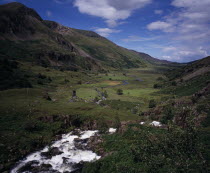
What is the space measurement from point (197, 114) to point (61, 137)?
44614mm

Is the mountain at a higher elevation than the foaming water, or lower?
higher

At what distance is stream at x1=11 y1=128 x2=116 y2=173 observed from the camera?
32.9m

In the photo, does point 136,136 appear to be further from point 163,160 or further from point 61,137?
point 61,137

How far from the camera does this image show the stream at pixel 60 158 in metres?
32.9

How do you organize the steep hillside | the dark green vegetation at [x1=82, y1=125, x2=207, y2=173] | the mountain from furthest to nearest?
the steep hillside < the mountain < the dark green vegetation at [x1=82, y1=125, x2=207, y2=173]

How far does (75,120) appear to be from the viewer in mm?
55562

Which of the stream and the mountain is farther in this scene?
the mountain

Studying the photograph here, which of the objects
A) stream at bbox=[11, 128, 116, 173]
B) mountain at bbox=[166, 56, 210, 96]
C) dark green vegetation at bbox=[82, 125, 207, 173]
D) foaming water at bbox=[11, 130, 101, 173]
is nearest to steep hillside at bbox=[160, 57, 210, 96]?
mountain at bbox=[166, 56, 210, 96]

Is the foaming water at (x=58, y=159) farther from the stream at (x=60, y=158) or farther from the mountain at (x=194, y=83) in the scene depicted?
the mountain at (x=194, y=83)

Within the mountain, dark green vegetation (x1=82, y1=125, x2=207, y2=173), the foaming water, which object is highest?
the mountain

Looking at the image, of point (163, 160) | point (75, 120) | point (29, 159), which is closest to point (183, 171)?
point (163, 160)

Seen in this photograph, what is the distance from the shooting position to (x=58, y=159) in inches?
1432

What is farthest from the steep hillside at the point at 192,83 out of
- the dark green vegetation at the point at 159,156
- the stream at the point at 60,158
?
the stream at the point at 60,158

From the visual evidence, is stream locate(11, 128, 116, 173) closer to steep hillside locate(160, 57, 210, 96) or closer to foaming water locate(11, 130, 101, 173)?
foaming water locate(11, 130, 101, 173)
